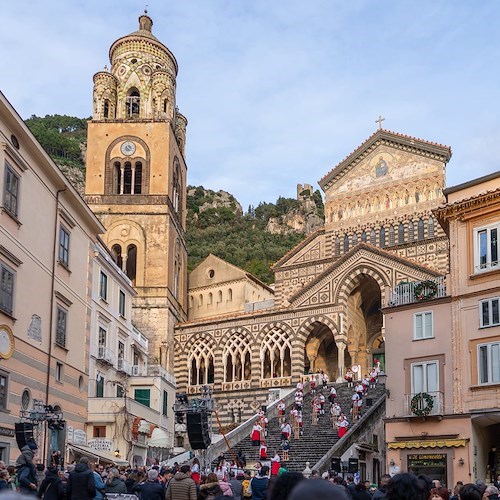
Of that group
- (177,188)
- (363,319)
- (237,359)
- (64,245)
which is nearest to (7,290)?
(64,245)

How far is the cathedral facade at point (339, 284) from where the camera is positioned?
2024 inches

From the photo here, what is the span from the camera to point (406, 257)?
53.4 meters

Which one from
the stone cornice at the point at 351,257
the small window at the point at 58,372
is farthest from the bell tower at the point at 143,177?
the small window at the point at 58,372

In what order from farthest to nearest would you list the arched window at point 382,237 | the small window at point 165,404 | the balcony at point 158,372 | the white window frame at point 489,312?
the arched window at point 382,237
the small window at point 165,404
the balcony at point 158,372
the white window frame at point 489,312

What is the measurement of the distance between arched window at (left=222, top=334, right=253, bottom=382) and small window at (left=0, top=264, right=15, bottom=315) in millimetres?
30257

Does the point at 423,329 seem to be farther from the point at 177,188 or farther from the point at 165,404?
the point at 177,188

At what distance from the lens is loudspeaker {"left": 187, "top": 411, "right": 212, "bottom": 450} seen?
22.5m

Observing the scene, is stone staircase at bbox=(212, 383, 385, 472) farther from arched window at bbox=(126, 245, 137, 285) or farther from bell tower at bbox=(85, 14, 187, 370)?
arched window at bbox=(126, 245, 137, 285)

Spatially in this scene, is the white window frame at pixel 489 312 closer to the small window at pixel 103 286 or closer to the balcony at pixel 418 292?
the balcony at pixel 418 292

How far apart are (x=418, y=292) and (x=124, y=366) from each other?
53.1ft

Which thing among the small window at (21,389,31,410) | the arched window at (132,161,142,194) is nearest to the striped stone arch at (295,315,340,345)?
the arched window at (132,161,142,194)

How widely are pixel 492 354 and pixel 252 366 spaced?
26.0 meters

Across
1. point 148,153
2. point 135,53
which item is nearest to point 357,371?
point 148,153

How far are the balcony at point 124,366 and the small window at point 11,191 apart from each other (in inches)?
646
